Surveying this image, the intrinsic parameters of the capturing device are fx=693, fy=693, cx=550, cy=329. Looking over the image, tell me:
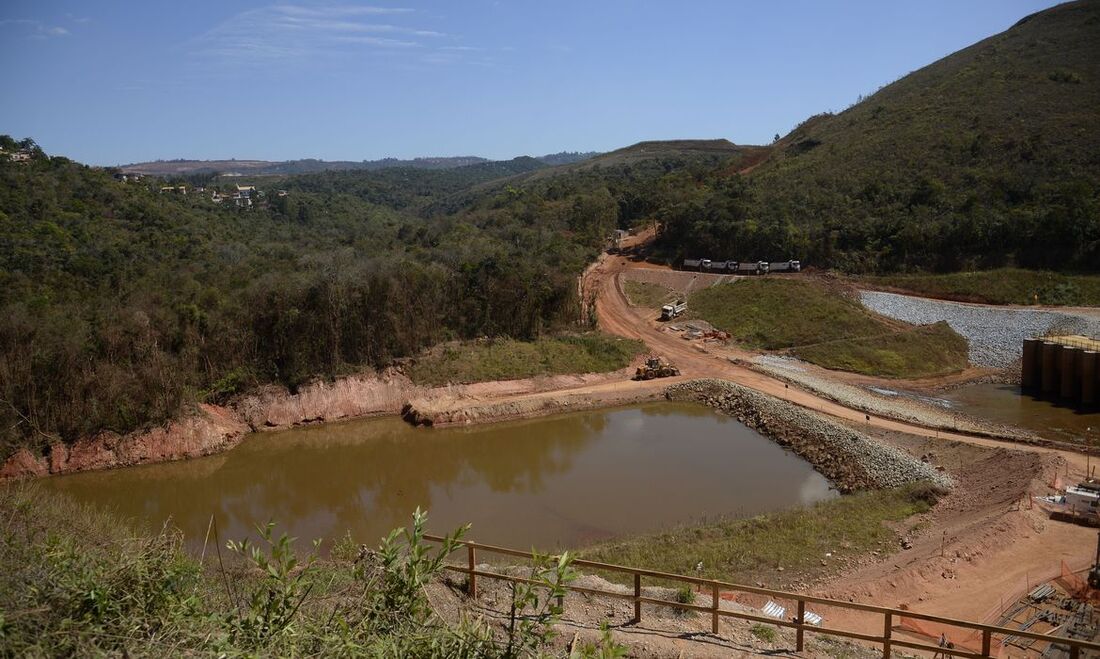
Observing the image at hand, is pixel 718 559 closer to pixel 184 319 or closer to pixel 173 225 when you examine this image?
pixel 184 319

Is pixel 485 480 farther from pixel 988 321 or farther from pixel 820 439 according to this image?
pixel 988 321

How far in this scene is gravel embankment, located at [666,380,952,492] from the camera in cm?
1984

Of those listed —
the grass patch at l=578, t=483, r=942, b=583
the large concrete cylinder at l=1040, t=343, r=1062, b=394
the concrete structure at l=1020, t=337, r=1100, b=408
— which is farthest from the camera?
the large concrete cylinder at l=1040, t=343, r=1062, b=394

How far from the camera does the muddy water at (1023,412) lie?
2300 cm

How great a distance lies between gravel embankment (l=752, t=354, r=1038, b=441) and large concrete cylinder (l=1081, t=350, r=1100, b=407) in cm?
433

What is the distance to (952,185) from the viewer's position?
4484 cm

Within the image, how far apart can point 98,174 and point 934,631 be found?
47253 millimetres

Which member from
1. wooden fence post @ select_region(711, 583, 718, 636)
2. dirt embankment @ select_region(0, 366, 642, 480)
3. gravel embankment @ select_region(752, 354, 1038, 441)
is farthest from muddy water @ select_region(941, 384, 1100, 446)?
wooden fence post @ select_region(711, 583, 718, 636)

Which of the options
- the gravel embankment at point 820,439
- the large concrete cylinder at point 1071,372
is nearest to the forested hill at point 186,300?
the gravel embankment at point 820,439

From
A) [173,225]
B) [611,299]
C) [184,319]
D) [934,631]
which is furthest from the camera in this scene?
[611,299]

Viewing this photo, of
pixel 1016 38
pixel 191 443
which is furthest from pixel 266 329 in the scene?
pixel 1016 38

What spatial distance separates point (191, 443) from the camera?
24.2m

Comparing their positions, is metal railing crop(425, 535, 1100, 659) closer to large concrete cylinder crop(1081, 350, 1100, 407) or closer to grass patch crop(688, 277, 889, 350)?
large concrete cylinder crop(1081, 350, 1100, 407)

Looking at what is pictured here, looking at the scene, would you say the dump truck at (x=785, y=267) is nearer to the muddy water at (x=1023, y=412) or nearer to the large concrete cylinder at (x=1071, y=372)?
the muddy water at (x=1023, y=412)
